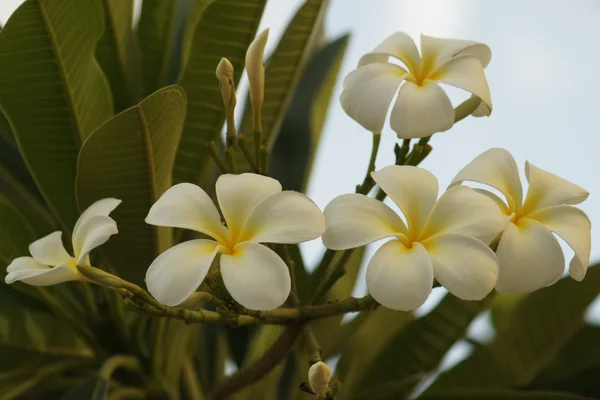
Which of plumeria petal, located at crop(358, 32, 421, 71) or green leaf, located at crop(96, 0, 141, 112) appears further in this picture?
green leaf, located at crop(96, 0, 141, 112)

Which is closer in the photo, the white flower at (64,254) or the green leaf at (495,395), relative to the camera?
the white flower at (64,254)

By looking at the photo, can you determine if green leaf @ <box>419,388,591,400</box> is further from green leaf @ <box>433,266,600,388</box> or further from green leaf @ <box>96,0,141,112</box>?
green leaf @ <box>96,0,141,112</box>

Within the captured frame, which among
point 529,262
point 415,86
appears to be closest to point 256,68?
point 415,86

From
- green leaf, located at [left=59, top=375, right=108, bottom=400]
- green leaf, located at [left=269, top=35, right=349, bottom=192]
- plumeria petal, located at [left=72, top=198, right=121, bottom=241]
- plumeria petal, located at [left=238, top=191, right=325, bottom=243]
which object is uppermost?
plumeria petal, located at [left=238, top=191, right=325, bottom=243]

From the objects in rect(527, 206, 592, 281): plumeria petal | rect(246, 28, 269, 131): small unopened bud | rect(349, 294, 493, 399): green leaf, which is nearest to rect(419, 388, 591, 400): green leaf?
rect(349, 294, 493, 399): green leaf

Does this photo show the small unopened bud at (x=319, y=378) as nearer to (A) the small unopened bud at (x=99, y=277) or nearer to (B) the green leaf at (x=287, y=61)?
(A) the small unopened bud at (x=99, y=277)

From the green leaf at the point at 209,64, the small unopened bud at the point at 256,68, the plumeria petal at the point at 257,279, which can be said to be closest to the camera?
the plumeria petal at the point at 257,279

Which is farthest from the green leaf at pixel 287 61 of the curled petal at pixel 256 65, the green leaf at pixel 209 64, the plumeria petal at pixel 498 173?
the plumeria petal at pixel 498 173

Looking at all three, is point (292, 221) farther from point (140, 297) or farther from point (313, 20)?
point (313, 20)
